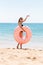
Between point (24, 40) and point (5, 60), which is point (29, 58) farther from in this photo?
point (24, 40)

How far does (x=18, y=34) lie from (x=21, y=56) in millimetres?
2389

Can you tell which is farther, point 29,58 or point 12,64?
point 29,58

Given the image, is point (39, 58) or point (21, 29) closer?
point (39, 58)

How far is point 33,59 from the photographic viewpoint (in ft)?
21.5

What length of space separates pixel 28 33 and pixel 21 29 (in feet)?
0.93

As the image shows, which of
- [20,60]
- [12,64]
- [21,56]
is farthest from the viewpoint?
[21,56]

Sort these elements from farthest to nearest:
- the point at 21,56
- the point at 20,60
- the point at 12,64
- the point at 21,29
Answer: the point at 21,29, the point at 21,56, the point at 20,60, the point at 12,64

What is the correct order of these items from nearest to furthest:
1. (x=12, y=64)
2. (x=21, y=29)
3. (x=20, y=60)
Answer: (x=12, y=64), (x=20, y=60), (x=21, y=29)

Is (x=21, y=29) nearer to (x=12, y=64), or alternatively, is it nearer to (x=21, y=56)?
(x=21, y=56)

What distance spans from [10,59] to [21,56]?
0.52 meters

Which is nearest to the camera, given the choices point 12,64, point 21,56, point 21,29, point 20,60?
point 12,64

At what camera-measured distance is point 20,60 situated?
6.42 metres

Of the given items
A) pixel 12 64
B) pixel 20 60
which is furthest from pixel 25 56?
pixel 12 64

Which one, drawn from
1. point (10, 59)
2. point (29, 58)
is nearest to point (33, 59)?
point (29, 58)
